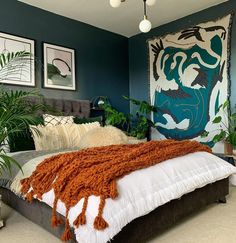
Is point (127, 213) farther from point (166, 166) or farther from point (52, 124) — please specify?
point (52, 124)

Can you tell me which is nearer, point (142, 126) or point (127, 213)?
point (127, 213)

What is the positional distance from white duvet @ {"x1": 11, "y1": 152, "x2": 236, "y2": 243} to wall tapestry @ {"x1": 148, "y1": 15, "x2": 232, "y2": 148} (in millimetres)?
1747

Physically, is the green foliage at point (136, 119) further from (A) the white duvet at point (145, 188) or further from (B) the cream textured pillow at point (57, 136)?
(A) the white duvet at point (145, 188)

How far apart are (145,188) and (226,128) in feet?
8.39

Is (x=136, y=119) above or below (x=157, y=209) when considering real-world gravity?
above

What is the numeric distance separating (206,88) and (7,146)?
3035 mm

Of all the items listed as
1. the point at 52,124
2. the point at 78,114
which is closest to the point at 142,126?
the point at 78,114

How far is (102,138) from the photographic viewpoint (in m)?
2.76

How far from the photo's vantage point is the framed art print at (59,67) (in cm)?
378

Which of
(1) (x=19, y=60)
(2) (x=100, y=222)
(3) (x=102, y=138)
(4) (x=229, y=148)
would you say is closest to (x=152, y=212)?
(2) (x=100, y=222)

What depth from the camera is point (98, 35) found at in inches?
180

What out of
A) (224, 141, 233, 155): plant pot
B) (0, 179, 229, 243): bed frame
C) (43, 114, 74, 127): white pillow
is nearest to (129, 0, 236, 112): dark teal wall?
(224, 141, 233, 155): plant pot

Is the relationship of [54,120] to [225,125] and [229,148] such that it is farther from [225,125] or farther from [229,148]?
[225,125]

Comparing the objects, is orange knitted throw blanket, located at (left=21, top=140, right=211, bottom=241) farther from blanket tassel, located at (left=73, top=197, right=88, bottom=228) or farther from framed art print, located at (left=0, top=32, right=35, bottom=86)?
framed art print, located at (left=0, top=32, right=35, bottom=86)
